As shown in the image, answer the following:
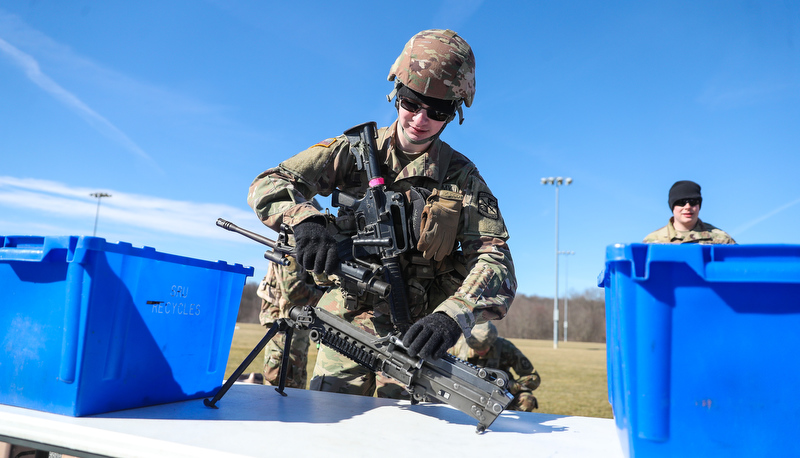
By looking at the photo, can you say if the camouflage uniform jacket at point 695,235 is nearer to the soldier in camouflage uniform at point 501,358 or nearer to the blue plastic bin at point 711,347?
the soldier in camouflage uniform at point 501,358

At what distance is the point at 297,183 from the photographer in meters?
2.30

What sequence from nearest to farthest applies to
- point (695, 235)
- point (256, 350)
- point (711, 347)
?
1. point (711, 347)
2. point (256, 350)
3. point (695, 235)

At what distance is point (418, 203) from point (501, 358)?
12.9ft

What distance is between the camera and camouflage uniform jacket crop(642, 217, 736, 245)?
487 cm

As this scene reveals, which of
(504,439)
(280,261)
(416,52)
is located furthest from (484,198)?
(504,439)

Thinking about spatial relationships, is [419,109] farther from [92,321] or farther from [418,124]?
[92,321]

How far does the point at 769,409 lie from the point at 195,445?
131cm

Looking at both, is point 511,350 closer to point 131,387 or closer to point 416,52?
point 416,52

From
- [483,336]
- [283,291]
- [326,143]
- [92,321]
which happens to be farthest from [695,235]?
[92,321]

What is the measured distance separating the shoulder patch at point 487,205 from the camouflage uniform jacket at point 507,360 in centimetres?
330

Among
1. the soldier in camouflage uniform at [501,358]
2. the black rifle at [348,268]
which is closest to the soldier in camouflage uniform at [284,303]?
the black rifle at [348,268]

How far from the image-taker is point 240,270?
Result: 1.91 m

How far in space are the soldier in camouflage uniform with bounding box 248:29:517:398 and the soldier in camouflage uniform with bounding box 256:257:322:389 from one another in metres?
1.15

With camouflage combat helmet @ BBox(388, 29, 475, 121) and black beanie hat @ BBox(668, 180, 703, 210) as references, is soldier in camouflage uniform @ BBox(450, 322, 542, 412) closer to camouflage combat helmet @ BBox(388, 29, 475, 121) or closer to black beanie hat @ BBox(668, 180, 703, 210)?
black beanie hat @ BBox(668, 180, 703, 210)
